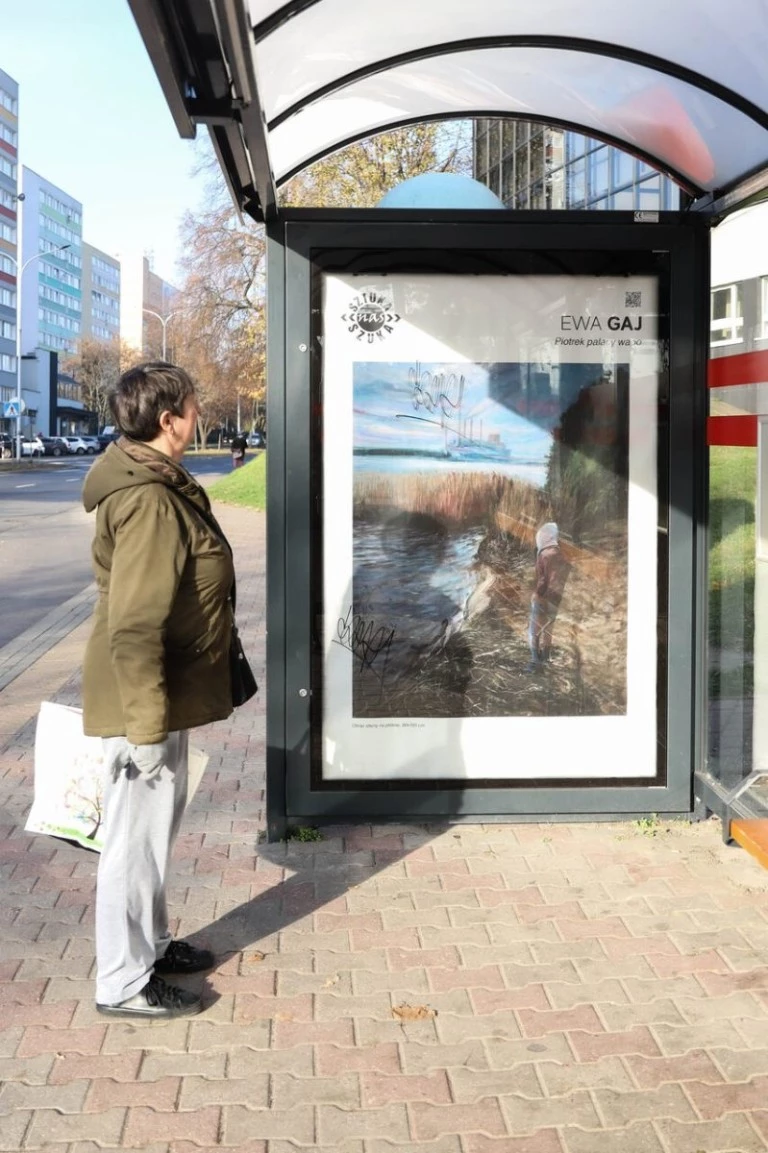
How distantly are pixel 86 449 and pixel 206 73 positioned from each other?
90118 millimetres

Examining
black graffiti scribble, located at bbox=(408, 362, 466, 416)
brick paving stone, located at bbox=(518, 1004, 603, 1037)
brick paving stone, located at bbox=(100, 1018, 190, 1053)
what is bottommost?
brick paving stone, located at bbox=(100, 1018, 190, 1053)

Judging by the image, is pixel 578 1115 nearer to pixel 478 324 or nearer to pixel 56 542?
pixel 478 324

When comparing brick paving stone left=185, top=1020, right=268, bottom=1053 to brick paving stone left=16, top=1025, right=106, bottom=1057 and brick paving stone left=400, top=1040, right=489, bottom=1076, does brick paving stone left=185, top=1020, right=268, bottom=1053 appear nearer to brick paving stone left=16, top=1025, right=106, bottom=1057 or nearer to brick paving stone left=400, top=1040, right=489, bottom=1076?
brick paving stone left=16, top=1025, right=106, bottom=1057

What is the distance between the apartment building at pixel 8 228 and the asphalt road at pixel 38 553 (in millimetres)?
68786

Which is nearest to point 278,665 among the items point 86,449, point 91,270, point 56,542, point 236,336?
point 56,542

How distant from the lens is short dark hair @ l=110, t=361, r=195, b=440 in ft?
12.2

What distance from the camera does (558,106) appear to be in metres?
5.84

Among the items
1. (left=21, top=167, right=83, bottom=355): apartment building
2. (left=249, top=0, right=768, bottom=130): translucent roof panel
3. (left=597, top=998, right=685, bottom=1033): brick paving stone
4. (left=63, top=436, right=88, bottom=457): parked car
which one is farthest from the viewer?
(left=21, top=167, right=83, bottom=355): apartment building

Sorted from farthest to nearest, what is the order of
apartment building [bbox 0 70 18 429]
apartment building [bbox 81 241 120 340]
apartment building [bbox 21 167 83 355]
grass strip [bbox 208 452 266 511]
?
apartment building [bbox 81 241 120 340]
apartment building [bbox 21 167 83 355]
apartment building [bbox 0 70 18 429]
grass strip [bbox 208 452 266 511]

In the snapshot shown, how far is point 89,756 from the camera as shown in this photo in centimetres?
401

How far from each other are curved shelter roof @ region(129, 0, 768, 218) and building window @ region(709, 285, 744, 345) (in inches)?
13.5

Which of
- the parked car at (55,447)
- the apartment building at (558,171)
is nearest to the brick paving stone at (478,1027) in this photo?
the apartment building at (558,171)

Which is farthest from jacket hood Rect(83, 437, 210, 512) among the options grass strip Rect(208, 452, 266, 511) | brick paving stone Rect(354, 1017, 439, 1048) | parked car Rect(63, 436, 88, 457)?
parked car Rect(63, 436, 88, 457)

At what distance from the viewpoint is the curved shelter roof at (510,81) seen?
4.21 meters
